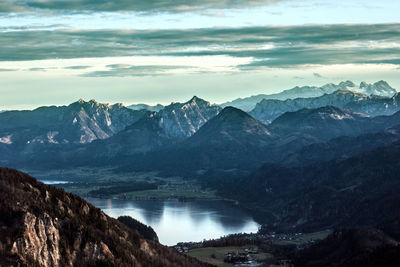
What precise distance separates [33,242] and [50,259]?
7056 millimetres

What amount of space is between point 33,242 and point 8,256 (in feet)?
38.8

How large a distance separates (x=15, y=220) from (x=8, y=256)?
1589cm

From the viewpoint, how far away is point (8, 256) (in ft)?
609

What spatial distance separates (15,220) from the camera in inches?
7854

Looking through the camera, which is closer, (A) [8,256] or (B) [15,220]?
(A) [8,256]

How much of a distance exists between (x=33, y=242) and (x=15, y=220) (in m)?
8.45

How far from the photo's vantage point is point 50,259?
199375 millimetres

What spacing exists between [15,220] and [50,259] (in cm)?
1442

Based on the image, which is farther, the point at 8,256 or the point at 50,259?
the point at 50,259

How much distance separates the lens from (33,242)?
A: 196625mm
